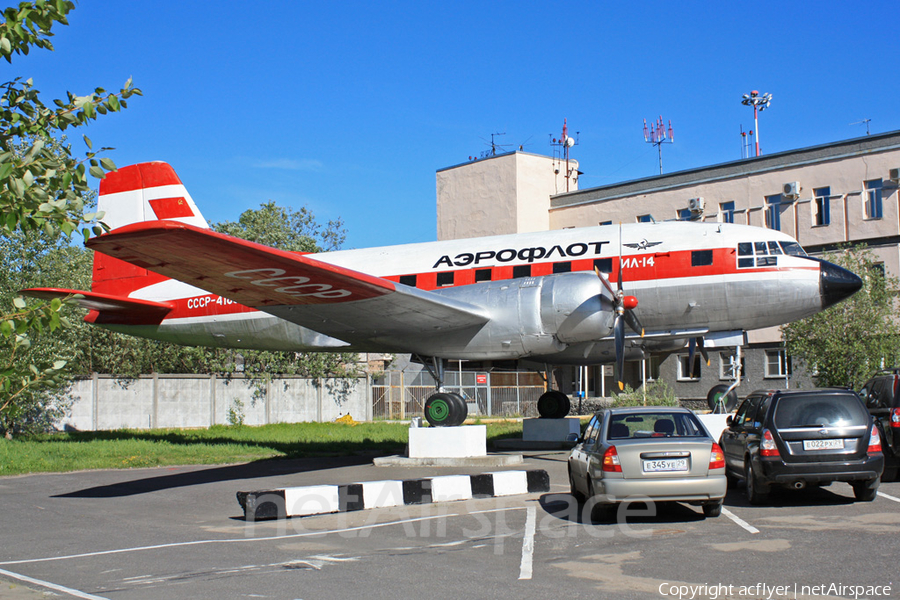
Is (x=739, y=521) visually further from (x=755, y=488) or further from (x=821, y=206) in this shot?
(x=821, y=206)

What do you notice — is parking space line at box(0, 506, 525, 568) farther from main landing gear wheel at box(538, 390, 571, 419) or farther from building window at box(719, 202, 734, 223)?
building window at box(719, 202, 734, 223)

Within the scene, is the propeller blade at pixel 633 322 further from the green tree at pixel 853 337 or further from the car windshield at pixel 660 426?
the green tree at pixel 853 337

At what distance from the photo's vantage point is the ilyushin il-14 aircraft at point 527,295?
15320 mm

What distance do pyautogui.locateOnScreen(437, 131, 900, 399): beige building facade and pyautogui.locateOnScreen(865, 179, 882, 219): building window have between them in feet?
0.15

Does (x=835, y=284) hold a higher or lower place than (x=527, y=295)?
higher

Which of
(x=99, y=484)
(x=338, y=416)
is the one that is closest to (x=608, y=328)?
(x=99, y=484)

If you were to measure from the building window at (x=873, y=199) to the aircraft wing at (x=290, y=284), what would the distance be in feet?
90.7

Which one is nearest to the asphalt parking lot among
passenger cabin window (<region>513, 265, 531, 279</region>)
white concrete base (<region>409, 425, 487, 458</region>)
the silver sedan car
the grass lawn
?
the silver sedan car

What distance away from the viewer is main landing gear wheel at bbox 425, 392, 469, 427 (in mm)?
16734

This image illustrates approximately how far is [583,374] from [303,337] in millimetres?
28953

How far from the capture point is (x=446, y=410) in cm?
1673

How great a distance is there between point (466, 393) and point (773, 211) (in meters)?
18.8

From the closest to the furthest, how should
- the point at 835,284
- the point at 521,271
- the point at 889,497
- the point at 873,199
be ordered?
the point at 889,497
the point at 835,284
the point at 521,271
the point at 873,199

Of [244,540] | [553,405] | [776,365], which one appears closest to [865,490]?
[244,540]
